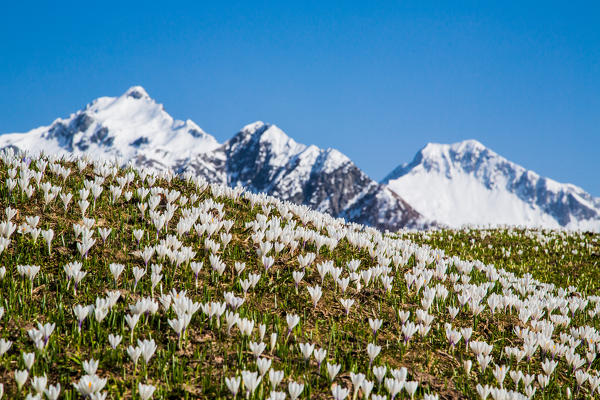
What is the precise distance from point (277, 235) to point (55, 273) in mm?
3113

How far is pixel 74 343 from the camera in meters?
4.06

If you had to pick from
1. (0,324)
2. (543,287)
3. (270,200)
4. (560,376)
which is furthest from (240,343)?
(543,287)

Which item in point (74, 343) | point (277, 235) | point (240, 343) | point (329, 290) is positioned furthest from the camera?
point (277, 235)

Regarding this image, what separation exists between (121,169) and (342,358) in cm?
725

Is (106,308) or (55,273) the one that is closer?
(106,308)

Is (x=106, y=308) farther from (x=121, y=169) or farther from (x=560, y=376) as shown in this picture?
(x=121, y=169)

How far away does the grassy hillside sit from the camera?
377 centimetres

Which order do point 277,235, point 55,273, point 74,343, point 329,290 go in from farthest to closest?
point 277,235, point 329,290, point 55,273, point 74,343

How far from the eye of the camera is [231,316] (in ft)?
14.0

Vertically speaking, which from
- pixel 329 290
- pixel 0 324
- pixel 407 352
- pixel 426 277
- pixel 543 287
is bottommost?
pixel 0 324

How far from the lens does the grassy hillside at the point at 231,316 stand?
12.4ft

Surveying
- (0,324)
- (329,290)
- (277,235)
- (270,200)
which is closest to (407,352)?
(329,290)

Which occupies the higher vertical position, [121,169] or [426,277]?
[121,169]

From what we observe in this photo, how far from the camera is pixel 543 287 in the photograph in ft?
30.2
